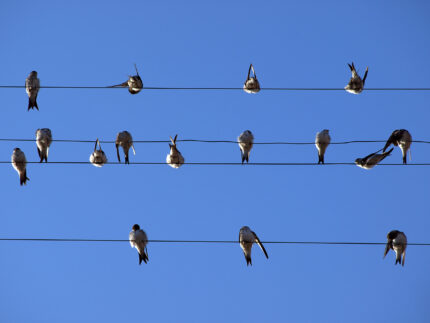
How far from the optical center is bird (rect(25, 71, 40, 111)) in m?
11.1

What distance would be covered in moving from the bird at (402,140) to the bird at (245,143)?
180cm

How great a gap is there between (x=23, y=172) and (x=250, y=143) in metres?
3.12

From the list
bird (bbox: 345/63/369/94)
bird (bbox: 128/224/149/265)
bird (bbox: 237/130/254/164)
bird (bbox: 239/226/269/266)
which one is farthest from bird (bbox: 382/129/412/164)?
bird (bbox: 128/224/149/265)

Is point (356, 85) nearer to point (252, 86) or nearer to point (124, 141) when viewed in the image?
point (252, 86)

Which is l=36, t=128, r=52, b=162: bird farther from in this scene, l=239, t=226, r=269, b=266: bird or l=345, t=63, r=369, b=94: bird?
l=345, t=63, r=369, b=94: bird

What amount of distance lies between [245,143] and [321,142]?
1.03 m

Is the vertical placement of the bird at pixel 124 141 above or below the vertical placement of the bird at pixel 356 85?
below

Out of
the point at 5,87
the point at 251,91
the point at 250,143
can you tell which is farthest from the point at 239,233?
the point at 5,87

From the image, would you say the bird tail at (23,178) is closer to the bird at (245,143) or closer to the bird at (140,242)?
the bird at (140,242)

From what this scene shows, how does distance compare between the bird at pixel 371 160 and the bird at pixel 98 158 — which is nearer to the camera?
the bird at pixel 371 160

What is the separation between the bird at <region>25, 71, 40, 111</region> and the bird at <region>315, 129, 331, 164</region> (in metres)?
3.85

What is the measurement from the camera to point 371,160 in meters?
10.4

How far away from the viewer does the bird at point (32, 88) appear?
36.3ft

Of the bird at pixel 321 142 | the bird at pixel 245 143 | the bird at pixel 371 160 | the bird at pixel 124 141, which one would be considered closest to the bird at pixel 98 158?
the bird at pixel 124 141
